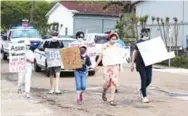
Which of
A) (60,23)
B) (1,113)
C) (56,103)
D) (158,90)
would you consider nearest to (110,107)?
(56,103)

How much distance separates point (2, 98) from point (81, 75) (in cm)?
225

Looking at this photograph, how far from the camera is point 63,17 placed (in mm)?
52250

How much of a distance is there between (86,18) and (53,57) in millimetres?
35802

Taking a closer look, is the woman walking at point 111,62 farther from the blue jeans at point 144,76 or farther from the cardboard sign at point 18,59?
the cardboard sign at point 18,59

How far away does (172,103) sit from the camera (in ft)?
38.0

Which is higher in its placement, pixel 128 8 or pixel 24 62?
pixel 128 8

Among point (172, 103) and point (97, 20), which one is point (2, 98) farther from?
point (97, 20)

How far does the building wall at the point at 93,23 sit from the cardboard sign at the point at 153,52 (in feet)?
121

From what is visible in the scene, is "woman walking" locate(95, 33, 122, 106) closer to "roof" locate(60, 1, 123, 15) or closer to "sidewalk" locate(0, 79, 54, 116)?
"sidewalk" locate(0, 79, 54, 116)

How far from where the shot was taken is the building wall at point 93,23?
49375 mm

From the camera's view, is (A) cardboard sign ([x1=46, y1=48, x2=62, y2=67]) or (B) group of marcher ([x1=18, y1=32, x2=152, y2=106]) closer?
(B) group of marcher ([x1=18, y1=32, x2=152, y2=106])

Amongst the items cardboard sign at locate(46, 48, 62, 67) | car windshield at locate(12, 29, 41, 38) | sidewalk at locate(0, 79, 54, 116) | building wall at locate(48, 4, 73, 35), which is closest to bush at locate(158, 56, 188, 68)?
car windshield at locate(12, 29, 41, 38)

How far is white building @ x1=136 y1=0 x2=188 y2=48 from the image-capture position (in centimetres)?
3234

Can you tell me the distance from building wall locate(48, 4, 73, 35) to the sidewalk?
1464 inches
